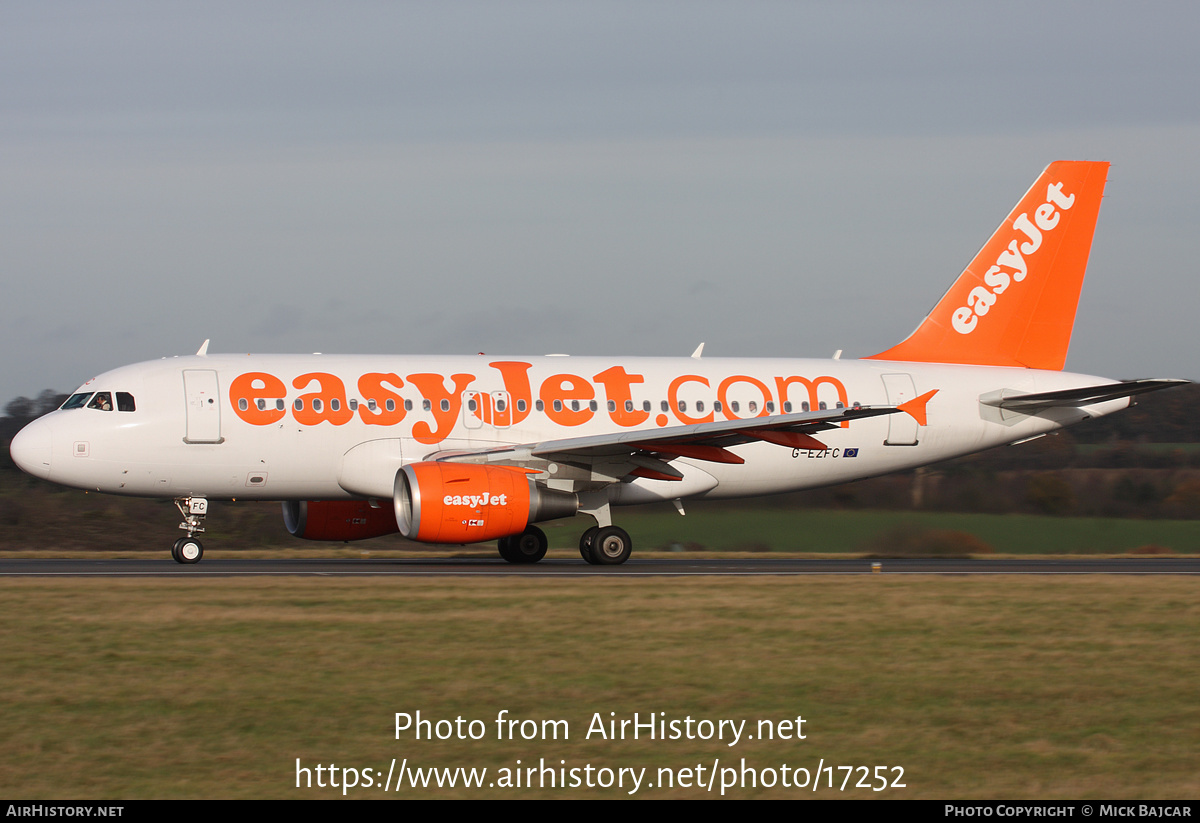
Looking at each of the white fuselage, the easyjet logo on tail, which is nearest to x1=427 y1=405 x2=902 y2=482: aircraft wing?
the white fuselage

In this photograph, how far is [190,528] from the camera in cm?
2138

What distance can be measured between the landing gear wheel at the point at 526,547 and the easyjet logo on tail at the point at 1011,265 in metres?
9.72

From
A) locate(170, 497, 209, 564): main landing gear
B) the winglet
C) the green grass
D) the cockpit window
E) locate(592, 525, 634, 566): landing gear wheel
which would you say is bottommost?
the green grass

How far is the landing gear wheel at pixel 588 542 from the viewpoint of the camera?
21.8m

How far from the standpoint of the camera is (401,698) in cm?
917

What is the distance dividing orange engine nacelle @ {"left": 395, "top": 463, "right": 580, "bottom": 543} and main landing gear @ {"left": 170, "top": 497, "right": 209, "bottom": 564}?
3.66 m

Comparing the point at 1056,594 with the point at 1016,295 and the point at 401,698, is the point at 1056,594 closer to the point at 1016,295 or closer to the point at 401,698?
the point at 401,698

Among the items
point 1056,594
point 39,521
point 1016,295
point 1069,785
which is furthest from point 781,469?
point 39,521

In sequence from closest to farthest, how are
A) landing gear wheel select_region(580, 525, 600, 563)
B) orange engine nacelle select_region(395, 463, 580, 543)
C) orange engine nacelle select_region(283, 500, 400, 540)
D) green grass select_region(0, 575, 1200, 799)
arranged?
green grass select_region(0, 575, 1200, 799)
orange engine nacelle select_region(395, 463, 580, 543)
landing gear wheel select_region(580, 525, 600, 563)
orange engine nacelle select_region(283, 500, 400, 540)

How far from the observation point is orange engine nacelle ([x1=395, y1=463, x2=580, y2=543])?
19250 millimetres

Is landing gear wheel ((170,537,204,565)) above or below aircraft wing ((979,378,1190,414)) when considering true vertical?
below

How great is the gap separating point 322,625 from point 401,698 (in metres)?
3.47

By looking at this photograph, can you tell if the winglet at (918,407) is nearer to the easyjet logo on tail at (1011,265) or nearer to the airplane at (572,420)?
the airplane at (572,420)

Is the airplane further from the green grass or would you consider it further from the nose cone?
the green grass
